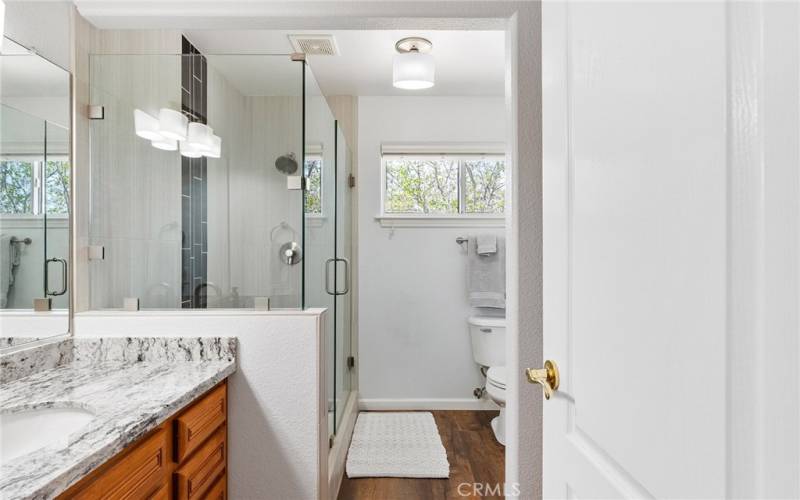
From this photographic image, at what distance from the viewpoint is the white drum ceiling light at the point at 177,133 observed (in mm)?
1744

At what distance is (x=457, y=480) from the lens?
2305mm

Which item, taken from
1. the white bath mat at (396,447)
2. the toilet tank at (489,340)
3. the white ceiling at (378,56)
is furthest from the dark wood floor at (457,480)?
the white ceiling at (378,56)

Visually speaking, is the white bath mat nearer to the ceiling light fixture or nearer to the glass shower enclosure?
the glass shower enclosure

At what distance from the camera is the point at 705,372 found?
50 cm

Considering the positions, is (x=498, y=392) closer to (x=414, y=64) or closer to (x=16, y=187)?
(x=414, y=64)

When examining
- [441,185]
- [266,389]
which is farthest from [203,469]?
[441,185]

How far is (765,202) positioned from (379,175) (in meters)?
2.97

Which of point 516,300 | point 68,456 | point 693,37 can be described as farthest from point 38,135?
point 693,37

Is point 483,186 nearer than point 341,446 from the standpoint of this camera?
No

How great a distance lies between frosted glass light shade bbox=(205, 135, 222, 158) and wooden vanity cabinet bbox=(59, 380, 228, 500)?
2.83 feet

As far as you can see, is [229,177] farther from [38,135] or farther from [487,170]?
[487,170]

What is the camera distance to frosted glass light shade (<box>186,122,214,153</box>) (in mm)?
1763

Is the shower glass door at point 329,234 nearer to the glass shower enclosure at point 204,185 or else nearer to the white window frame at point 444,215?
the glass shower enclosure at point 204,185

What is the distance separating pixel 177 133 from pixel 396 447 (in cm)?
202
